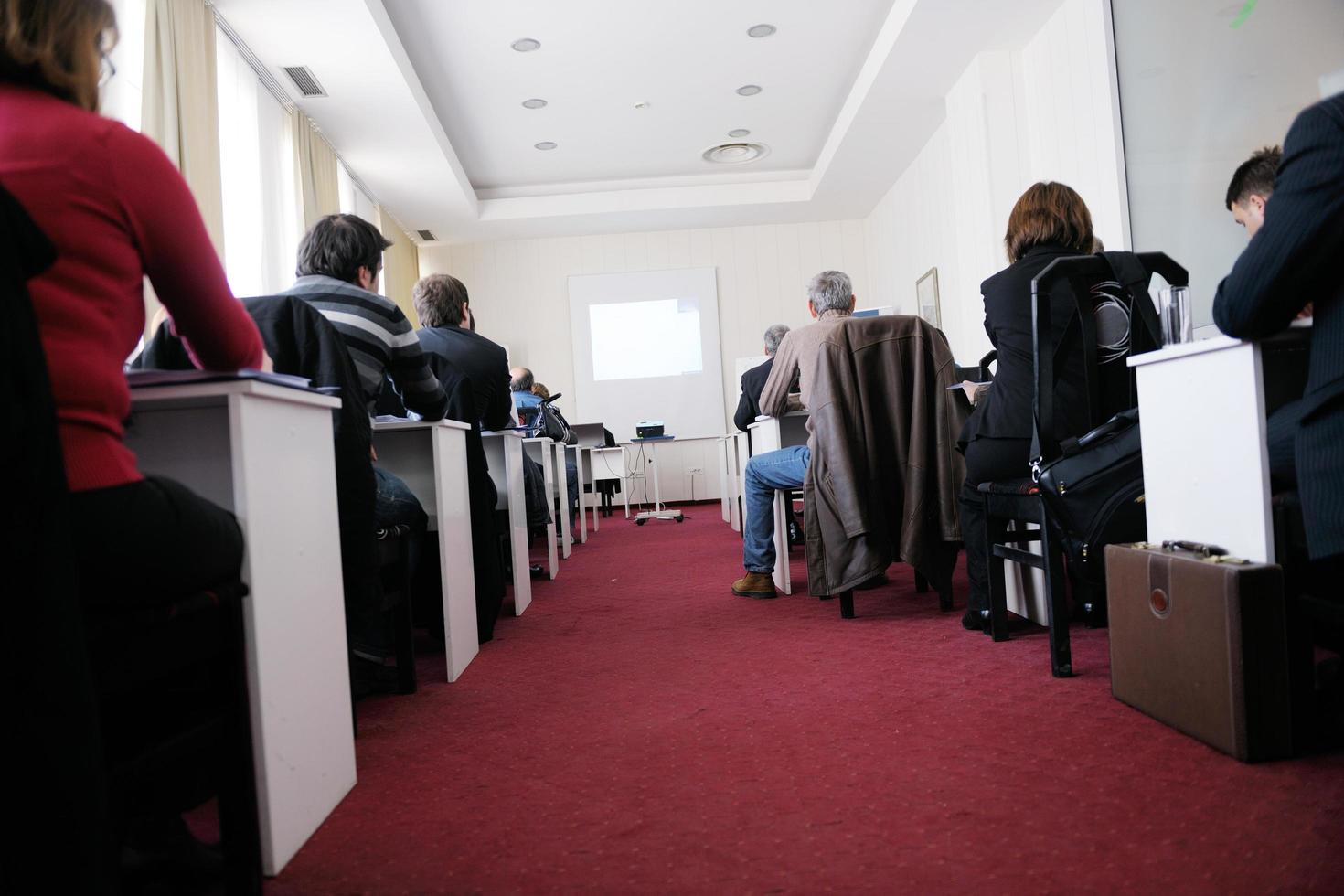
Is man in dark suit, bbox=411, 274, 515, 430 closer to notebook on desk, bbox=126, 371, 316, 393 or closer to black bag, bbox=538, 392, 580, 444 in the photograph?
black bag, bbox=538, 392, 580, 444

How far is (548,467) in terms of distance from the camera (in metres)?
4.74

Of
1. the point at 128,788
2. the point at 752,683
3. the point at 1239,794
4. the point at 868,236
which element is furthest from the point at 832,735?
the point at 868,236

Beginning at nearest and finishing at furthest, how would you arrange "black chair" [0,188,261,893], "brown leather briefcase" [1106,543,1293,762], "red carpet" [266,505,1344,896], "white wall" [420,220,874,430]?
"black chair" [0,188,261,893] → "red carpet" [266,505,1344,896] → "brown leather briefcase" [1106,543,1293,762] → "white wall" [420,220,874,430]

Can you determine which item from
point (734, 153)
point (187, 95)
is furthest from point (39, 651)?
point (734, 153)

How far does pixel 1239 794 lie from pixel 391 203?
7.09 meters

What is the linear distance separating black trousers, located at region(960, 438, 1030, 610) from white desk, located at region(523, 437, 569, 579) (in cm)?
220

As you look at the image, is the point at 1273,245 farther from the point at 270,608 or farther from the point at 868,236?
the point at 868,236

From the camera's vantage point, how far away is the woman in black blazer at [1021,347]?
2.01 metres

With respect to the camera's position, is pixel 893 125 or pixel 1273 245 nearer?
pixel 1273 245

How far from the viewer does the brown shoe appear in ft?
10.5

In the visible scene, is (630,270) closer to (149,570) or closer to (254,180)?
(254,180)

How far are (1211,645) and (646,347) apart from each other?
7.41 metres

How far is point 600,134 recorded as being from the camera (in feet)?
21.6

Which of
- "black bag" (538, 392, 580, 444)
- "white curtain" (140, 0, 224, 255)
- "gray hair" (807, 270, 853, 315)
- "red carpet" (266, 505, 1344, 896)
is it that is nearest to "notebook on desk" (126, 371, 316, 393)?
"red carpet" (266, 505, 1344, 896)
